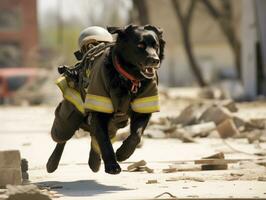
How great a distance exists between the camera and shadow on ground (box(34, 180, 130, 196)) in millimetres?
8117

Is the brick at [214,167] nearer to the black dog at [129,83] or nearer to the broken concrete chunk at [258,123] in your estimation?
the black dog at [129,83]

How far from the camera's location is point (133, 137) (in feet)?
28.0

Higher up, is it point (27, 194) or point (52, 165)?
point (52, 165)

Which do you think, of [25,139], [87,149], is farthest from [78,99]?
[25,139]

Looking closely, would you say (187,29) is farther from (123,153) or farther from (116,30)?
(123,153)

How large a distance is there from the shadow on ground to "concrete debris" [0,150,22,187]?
0.88ft

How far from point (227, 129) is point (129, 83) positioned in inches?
248

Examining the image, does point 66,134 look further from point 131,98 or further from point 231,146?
point 231,146

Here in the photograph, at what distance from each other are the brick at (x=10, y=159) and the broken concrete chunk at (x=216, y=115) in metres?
7.11

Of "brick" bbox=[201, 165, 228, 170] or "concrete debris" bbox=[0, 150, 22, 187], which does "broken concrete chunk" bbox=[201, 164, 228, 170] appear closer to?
"brick" bbox=[201, 165, 228, 170]

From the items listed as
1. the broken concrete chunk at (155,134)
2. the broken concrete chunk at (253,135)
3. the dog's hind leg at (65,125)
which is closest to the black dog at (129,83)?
the dog's hind leg at (65,125)

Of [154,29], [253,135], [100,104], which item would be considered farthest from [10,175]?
[253,135]

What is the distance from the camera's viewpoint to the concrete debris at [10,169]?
8516mm

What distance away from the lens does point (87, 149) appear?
13.1 metres
